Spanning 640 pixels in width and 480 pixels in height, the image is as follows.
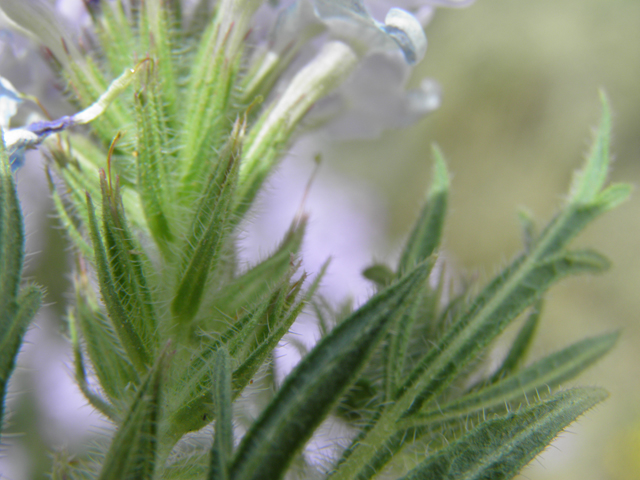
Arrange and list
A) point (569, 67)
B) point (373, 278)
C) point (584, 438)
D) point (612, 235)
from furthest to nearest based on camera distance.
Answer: point (569, 67) < point (612, 235) < point (584, 438) < point (373, 278)

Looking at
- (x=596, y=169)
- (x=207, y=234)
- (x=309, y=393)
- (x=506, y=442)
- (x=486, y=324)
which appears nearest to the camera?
(x=309, y=393)

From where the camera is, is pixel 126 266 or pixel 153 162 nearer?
pixel 126 266

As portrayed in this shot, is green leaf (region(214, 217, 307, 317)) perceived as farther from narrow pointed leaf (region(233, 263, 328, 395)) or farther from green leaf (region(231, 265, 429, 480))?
green leaf (region(231, 265, 429, 480))

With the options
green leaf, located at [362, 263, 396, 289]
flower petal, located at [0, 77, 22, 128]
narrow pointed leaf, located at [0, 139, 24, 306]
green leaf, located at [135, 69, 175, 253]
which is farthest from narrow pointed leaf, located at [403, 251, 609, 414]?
flower petal, located at [0, 77, 22, 128]

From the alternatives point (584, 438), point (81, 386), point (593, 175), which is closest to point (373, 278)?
point (593, 175)

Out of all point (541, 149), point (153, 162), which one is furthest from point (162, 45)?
point (541, 149)

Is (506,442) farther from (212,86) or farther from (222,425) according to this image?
(212,86)

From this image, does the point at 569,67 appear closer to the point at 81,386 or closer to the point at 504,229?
the point at 504,229
